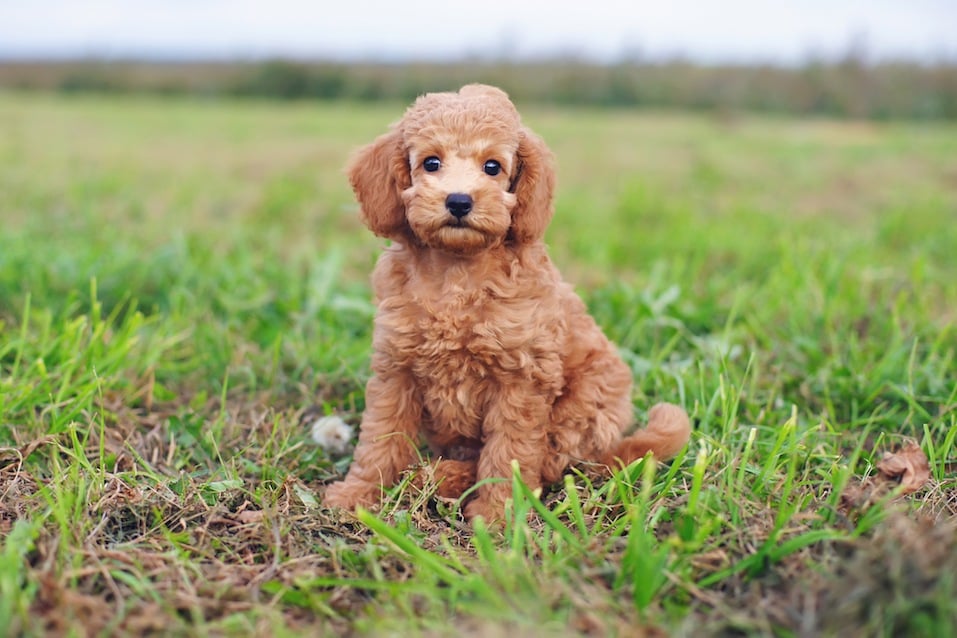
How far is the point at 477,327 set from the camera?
8.89 ft

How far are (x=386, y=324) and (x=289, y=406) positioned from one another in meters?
1.03

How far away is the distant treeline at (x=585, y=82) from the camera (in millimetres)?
19719

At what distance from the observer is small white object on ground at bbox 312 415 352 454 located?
3.28m

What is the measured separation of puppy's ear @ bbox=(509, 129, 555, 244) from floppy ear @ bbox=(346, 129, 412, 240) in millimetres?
365

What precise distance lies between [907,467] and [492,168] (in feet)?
5.87

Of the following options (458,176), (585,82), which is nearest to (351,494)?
(458,176)

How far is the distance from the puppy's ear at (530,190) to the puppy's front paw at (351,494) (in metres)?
1.01

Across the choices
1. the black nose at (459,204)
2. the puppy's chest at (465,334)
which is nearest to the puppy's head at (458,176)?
the black nose at (459,204)

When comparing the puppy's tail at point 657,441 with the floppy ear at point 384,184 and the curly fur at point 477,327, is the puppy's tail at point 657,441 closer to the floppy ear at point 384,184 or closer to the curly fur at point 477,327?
the curly fur at point 477,327

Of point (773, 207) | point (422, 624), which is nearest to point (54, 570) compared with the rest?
point (422, 624)

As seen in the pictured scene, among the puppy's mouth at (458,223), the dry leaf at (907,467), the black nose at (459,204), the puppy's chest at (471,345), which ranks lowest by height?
the dry leaf at (907,467)

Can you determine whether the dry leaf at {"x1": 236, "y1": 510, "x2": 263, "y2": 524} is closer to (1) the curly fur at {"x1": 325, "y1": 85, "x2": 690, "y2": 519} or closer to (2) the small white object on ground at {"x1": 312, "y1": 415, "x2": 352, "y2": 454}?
(1) the curly fur at {"x1": 325, "y1": 85, "x2": 690, "y2": 519}

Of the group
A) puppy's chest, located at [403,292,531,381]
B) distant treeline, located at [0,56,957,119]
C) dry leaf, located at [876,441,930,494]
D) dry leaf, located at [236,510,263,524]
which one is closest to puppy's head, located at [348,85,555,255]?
puppy's chest, located at [403,292,531,381]

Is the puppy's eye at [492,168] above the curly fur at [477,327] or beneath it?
above
